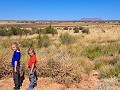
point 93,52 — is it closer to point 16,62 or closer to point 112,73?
point 112,73

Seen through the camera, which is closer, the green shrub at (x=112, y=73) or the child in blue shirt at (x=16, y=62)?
the child in blue shirt at (x=16, y=62)

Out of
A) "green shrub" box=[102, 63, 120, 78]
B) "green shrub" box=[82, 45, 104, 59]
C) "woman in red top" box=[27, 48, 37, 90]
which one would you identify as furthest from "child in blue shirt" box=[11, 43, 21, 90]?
"green shrub" box=[82, 45, 104, 59]

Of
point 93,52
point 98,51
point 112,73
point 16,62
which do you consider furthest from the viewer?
point 98,51

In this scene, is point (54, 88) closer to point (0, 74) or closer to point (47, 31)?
Result: point (0, 74)

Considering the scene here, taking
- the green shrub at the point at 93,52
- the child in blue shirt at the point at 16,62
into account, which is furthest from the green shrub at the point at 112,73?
the green shrub at the point at 93,52

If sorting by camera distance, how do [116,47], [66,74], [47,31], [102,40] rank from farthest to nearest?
1. [47,31]
2. [102,40]
3. [116,47]
4. [66,74]

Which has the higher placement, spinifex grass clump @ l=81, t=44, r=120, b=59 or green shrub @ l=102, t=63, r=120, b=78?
green shrub @ l=102, t=63, r=120, b=78

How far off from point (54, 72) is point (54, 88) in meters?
1.03

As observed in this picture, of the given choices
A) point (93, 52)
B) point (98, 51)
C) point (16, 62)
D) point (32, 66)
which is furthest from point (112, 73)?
point (98, 51)

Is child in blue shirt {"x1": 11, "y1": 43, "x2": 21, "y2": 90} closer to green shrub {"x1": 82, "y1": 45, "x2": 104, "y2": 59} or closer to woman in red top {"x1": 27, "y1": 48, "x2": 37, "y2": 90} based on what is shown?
woman in red top {"x1": 27, "y1": 48, "x2": 37, "y2": 90}

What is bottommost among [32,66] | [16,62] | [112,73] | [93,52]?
[93,52]

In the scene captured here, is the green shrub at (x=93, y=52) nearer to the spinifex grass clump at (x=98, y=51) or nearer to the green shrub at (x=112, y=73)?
the spinifex grass clump at (x=98, y=51)

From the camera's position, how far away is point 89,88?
11.8 meters

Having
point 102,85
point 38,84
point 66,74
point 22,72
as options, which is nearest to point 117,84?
point 102,85
